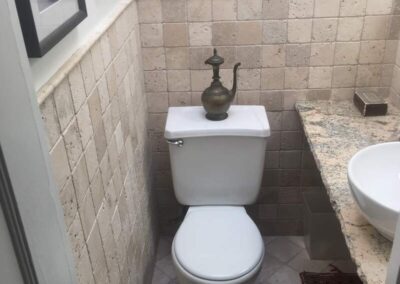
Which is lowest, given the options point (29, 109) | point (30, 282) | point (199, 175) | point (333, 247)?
point (333, 247)

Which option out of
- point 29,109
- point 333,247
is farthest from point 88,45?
point 333,247

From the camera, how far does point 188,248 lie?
5.21 ft

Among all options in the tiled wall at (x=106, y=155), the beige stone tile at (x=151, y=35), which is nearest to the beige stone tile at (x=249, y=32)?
the beige stone tile at (x=151, y=35)

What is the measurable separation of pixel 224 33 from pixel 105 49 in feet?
2.22

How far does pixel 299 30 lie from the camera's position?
1741mm

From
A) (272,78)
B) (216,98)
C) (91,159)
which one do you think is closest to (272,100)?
(272,78)

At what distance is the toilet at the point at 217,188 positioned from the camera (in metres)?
1.52

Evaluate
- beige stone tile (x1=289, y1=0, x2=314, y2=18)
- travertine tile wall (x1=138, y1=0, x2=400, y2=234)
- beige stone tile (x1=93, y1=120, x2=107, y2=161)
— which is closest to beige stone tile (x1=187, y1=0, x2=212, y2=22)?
travertine tile wall (x1=138, y1=0, x2=400, y2=234)

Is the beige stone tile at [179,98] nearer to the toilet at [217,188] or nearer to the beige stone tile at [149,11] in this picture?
the toilet at [217,188]

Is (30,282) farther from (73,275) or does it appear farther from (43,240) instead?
(73,275)

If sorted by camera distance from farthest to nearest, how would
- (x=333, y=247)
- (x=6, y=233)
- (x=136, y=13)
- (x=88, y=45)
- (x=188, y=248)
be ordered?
(x=333, y=247), (x=136, y=13), (x=188, y=248), (x=88, y=45), (x=6, y=233)

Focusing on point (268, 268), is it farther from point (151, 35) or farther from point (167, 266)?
point (151, 35)

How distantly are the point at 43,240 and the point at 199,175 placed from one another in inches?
47.4

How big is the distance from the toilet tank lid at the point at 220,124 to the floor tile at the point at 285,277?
2.43 feet
